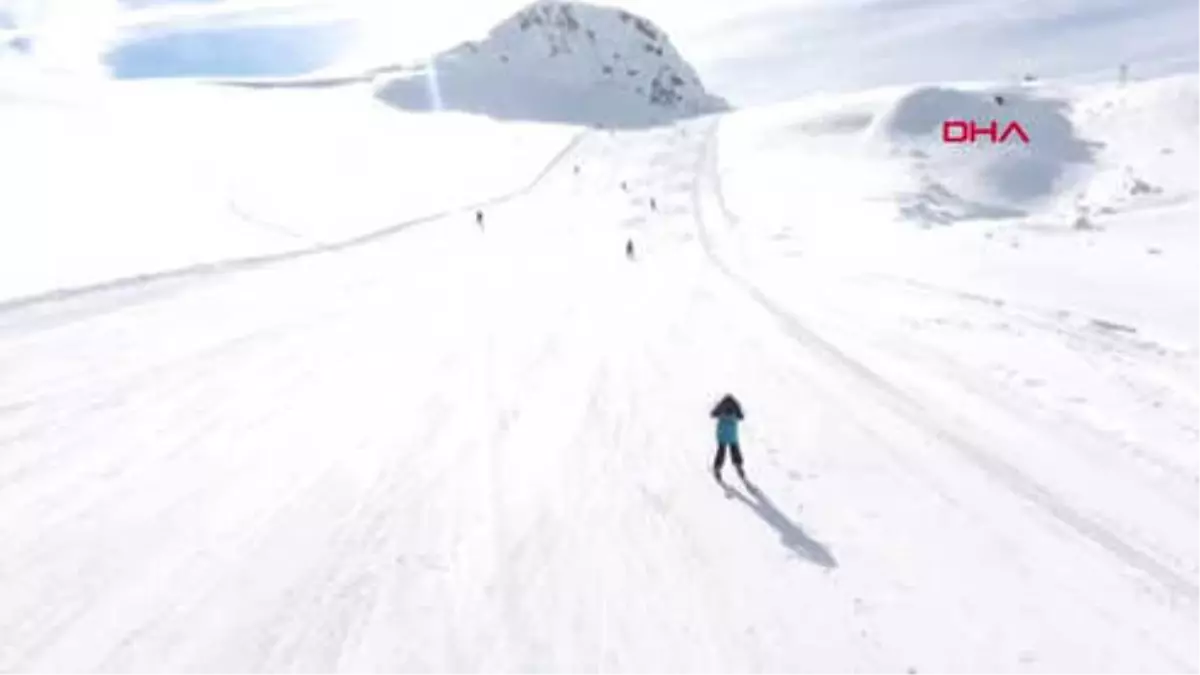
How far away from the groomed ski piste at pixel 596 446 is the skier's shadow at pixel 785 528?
0.05 metres

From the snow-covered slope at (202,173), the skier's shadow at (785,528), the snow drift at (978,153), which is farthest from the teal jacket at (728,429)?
the snow drift at (978,153)

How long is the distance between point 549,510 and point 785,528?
290cm

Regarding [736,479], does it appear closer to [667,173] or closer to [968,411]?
[968,411]

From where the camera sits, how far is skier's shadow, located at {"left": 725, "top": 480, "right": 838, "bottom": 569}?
12156mm

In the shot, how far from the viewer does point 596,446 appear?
16047mm

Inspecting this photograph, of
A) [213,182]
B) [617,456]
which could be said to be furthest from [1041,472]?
[213,182]

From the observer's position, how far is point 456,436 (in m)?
16.5

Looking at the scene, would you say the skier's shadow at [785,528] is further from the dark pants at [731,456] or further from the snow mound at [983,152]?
the snow mound at [983,152]

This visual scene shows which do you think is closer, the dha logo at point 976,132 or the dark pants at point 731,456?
the dark pants at point 731,456

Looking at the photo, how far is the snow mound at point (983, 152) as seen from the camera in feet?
174

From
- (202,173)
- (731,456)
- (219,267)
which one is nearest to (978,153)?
(202,173)

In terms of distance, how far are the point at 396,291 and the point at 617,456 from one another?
15.8m

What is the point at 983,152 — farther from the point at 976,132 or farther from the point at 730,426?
the point at 730,426

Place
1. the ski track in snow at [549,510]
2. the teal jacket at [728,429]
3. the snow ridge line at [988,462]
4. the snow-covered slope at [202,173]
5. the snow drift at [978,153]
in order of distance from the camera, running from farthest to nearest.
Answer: the snow drift at [978,153] < the snow-covered slope at [202,173] < the teal jacket at [728,429] < the snow ridge line at [988,462] < the ski track in snow at [549,510]
